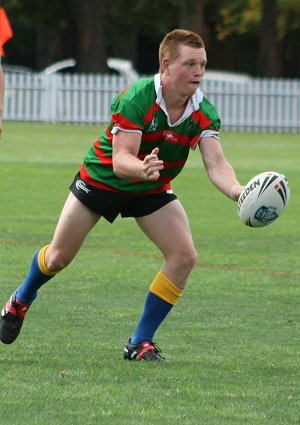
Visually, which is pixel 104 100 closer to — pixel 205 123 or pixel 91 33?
pixel 91 33

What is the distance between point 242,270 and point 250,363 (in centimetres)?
411

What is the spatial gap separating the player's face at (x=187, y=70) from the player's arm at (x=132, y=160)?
1.18ft

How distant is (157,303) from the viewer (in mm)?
7656

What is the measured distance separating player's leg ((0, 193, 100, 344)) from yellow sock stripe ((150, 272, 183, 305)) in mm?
502

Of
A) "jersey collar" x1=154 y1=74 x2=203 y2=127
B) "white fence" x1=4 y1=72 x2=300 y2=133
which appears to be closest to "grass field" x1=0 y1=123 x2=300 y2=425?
"jersey collar" x1=154 y1=74 x2=203 y2=127

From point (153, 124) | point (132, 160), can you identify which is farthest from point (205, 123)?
point (132, 160)

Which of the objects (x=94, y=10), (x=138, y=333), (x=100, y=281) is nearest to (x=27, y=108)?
(x=94, y=10)

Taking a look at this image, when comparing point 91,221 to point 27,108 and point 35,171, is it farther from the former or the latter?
point 27,108

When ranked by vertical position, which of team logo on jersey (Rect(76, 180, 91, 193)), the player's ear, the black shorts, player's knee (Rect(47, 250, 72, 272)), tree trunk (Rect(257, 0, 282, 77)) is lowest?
tree trunk (Rect(257, 0, 282, 77))

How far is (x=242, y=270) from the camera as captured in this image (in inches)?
458

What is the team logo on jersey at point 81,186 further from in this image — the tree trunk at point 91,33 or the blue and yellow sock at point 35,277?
the tree trunk at point 91,33

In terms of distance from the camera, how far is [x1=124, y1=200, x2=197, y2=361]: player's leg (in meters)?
7.54

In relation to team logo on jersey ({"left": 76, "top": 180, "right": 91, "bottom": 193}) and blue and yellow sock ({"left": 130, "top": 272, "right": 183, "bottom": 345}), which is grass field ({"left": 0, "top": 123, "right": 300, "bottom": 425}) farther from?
team logo on jersey ({"left": 76, "top": 180, "right": 91, "bottom": 193})

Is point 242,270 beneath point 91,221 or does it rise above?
beneath
